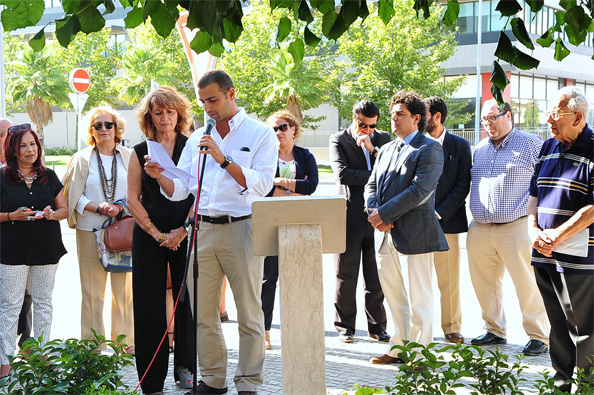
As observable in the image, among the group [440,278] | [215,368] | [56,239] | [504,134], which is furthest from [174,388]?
[504,134]

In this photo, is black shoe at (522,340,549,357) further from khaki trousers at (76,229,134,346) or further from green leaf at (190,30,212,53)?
green leaf at (190,30,212,53)

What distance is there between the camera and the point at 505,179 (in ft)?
22.9

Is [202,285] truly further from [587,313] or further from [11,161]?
[587,313]

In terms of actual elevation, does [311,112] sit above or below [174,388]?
above

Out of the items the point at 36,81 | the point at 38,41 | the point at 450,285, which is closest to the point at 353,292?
the point at 450,285

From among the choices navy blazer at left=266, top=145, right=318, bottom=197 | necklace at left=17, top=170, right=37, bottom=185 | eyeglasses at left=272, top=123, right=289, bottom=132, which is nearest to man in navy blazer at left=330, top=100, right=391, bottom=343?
navy blazer at left=266, top=145, right=318, bottom=197

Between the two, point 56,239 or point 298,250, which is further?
point 56,239

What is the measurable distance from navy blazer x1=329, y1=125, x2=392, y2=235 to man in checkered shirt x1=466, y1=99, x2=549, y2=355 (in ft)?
3.66

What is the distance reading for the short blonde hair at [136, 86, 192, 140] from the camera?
580 cm

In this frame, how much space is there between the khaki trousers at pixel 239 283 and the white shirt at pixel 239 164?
0.51ft

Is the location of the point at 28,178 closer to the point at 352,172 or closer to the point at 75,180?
the point at 75,180

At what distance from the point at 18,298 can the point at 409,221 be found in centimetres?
355

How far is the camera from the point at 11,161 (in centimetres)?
631

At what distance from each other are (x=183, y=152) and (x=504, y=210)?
325 cm
